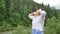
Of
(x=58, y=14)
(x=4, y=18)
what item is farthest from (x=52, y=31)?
(x=4, y=18)

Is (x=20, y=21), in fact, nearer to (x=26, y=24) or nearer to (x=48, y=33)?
(x=26, y=24)

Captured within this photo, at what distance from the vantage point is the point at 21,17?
142 inches

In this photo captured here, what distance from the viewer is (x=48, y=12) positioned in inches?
136

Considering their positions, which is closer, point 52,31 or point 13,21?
point 52,31

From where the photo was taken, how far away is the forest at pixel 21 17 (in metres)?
3.42

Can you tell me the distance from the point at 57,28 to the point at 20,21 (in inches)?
23.6

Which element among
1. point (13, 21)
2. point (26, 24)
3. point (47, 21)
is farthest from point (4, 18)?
point (47, 21)

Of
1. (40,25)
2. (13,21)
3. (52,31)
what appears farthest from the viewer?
(13,21)

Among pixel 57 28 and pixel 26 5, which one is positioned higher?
pixel 26 5

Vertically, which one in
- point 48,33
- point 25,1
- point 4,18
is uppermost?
point 25,1

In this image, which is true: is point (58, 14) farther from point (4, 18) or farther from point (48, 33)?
point (4, 18)

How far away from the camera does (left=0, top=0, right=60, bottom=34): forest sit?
11.2 feet

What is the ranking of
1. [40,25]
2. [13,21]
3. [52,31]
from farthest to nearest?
[13,21], [52,31], [40,25]

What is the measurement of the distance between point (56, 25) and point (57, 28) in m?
0.05
